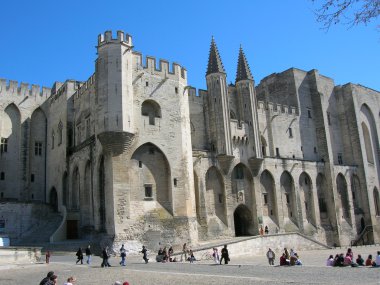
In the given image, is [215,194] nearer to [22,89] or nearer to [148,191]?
[148,191]

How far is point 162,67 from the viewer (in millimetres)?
30375

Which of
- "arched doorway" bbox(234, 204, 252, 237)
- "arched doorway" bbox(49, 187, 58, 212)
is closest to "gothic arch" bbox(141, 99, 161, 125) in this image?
"arched doorway" bbox(234, 204, 252, 237)

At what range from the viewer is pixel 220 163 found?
34344mm

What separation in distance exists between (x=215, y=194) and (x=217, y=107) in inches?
282

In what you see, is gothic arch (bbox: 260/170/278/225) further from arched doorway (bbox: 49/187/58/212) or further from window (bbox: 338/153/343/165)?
arched doorway (bbox: 49/187/58/212)

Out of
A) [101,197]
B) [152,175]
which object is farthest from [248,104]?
[101,197]

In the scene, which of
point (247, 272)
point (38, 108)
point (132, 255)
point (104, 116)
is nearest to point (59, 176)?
point (38, 108)

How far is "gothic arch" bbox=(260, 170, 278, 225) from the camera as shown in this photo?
37459 mm

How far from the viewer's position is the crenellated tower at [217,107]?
34500mm

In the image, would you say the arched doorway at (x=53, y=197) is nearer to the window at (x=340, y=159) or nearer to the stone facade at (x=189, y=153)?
the stone facade at (x=189, y=153)

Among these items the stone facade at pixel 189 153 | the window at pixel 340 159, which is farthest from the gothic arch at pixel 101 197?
the window at pixel 340 159

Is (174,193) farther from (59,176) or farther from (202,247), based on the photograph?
(59,176)

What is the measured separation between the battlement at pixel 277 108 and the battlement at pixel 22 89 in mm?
20955

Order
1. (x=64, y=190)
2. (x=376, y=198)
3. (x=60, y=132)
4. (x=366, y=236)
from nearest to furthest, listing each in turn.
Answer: (x=64, y=190)
(x=60, y=132)
(x=366, y=236)
(x=376, y=198)
